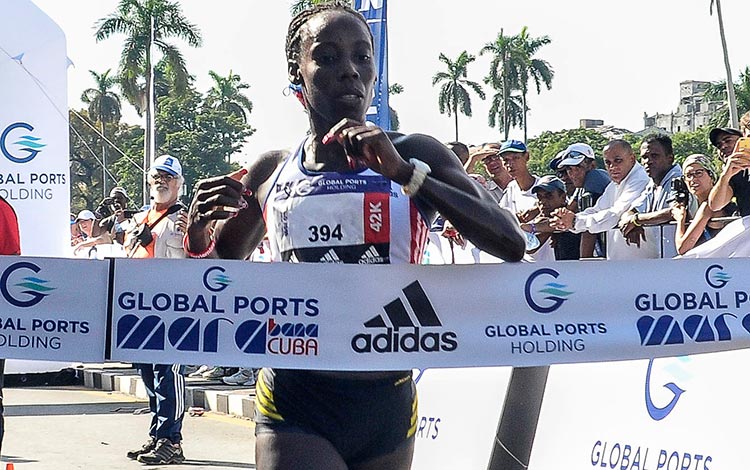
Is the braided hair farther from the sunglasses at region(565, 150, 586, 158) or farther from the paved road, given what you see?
the sunglasses at region(565, 150, 586, 158)

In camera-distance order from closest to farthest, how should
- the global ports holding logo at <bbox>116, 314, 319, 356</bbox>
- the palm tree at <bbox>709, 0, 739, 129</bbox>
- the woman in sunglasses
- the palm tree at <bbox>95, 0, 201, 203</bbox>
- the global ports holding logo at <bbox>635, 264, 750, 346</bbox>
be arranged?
the global ports holding logo at <bbox>116, 314, 319, 356</bbox> → the global ports holding logo at <bbox>635, 264, 750, 346</bbox> → the woman in sunglasses → the palm tree at <bbox>709, 0, 739, 129</bbox> → the palm tree at <bbox>95, 0, 201, 203</bbox>

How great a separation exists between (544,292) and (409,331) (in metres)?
0.42

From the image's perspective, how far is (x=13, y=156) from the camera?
1098 cm

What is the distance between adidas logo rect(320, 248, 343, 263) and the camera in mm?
3301

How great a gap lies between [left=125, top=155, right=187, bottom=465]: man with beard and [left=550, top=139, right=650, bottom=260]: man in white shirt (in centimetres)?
247

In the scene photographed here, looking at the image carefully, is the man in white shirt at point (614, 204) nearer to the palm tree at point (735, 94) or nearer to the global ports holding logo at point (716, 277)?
the global ports holding logo at point (716, 277)

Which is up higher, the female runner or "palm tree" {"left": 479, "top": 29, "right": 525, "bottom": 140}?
"palm tree" {"left": 479, "top": 29, "right": 525, "bottom": 140}

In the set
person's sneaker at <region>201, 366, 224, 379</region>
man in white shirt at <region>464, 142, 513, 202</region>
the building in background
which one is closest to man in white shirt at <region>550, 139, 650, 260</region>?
man in white shirt at <region>464, 142, 513, 202</region>

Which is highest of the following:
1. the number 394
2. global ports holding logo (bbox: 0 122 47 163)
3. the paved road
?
global ports holding logo (bbox: 0 122 47 163)

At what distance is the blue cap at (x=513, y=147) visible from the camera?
853 centimetres

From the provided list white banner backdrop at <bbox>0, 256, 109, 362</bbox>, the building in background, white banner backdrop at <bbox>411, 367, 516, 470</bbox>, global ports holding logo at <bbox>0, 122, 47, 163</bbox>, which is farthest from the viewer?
the building in background

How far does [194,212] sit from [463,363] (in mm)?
861

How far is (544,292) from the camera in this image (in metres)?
3.53

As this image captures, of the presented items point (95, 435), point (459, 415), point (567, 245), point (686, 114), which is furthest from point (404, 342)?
point (686, 114)
